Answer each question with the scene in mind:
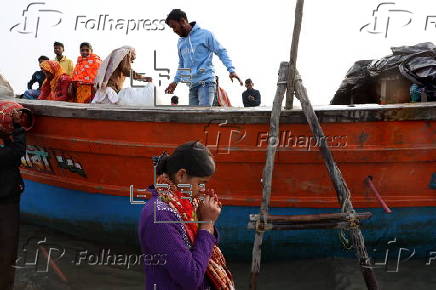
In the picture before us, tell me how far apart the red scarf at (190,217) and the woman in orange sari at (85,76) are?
4213mm

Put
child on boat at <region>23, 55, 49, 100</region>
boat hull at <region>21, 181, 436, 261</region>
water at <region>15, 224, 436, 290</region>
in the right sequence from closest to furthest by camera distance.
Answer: water at <region>15, 224, 436, 290</region>, boat hull at <region>21, 181, 436, 261</region>, child on boat at <region>23, 55, 49, 100</region>

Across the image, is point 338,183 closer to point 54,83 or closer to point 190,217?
point 190,217

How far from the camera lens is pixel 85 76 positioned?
5922 mm

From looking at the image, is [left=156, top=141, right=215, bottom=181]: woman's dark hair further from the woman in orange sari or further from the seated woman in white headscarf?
the woman in orange sari

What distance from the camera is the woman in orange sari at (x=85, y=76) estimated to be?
19.0ft

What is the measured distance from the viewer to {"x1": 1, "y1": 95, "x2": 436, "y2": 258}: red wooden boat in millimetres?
4074

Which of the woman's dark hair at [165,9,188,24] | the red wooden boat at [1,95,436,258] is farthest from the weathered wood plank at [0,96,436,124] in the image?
the woman's dark hair at [165,9,188,24]

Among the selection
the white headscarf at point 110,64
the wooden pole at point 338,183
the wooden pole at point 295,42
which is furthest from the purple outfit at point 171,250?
the white headscarf at point 110,64

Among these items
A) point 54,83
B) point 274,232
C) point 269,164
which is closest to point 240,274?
point 274,232

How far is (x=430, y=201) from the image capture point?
13.9 feet

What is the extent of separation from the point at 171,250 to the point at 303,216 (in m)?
2.08

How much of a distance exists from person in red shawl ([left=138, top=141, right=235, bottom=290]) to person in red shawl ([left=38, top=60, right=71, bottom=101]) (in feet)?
14.1

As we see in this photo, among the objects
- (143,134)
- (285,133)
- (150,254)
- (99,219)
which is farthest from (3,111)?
(150,254)

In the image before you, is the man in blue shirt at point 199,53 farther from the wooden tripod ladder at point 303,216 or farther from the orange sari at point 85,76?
the wooden tripod ladder at point 303,216
